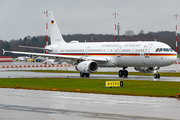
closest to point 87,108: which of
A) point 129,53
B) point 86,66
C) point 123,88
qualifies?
point 123,88

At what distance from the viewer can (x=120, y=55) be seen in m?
44.9

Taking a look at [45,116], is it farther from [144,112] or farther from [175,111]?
[175,111]

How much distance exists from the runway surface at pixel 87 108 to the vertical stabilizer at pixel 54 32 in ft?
112

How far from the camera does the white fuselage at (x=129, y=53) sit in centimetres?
4188

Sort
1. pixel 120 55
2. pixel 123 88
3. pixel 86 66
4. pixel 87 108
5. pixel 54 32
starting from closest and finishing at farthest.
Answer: pixel 87 108 → pixel 123 88 → pixel 86 66 → pixel 120 55 → pixel 54 32

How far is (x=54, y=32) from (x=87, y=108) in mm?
39570

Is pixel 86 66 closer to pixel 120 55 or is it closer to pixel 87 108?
pixel 120 55

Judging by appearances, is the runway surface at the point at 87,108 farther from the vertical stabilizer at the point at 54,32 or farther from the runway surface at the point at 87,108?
the vertical stabilizer at the point at 54,32

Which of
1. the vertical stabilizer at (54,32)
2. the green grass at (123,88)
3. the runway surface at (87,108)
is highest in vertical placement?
the vertical stabilizer at (54,32)

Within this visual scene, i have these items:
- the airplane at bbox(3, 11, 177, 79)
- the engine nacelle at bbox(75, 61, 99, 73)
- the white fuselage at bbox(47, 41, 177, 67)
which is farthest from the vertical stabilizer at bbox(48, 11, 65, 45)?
the engine nacelle at bbox(75, 61, 99, 73)

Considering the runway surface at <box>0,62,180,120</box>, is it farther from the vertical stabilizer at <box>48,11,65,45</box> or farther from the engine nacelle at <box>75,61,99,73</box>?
the vertical stabilizer at <box>48,11,65,45</box>

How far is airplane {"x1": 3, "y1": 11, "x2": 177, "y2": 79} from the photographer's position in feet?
138

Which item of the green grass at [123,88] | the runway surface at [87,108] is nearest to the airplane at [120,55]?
the green grass at [123,88]

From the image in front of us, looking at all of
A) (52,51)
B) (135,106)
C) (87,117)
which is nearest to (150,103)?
(135,106)
